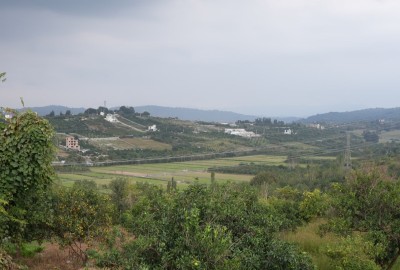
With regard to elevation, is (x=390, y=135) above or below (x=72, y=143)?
below

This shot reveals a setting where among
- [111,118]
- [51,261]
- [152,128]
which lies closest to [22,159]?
[51,261]

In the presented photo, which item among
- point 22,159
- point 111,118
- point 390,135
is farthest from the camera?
point 390,135

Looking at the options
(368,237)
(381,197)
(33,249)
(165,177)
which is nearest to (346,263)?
(368,237)

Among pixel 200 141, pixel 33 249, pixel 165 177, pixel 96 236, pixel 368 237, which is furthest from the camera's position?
pixel 200 141

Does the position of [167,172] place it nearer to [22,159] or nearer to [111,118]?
[111,118]

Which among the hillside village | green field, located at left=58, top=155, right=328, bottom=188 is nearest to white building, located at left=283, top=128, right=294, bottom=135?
the hillside village

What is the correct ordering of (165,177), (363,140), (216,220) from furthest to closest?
(363,140)
(165,177)
(216,220)

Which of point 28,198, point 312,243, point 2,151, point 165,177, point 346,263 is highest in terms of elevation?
point 2,151

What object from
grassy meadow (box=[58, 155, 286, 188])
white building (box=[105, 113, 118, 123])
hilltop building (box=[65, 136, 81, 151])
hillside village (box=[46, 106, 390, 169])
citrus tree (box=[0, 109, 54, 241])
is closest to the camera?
citrus tree (box=[0, 109, 54, 241])

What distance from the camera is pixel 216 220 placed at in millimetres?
7711

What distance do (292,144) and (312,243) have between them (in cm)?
7666

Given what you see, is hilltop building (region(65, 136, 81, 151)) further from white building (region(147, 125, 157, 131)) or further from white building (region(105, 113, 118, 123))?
white building (region(105, 113, 118, 123))

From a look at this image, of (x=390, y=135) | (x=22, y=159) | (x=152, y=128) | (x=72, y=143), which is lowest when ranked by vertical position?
(x=390, y=135)

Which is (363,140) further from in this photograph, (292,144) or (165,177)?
(165,177)
